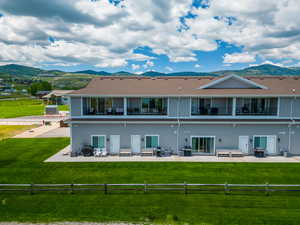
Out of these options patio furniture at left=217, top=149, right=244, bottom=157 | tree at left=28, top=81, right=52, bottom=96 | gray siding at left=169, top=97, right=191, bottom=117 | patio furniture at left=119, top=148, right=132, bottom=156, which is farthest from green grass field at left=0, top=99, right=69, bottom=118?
patio furniture at left=217, top=149, right=244, bottom=157

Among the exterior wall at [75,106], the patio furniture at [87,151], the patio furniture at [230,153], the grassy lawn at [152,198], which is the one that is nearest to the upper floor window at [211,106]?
the patio furniture at [230,153]

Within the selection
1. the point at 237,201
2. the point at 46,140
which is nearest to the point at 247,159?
the point at 237,201

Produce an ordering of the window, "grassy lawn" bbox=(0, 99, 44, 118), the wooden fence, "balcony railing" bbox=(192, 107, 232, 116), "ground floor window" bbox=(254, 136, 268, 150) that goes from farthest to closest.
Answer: "grassy lawn" bbox=(0, 99, 44, 118), "balcony railing" bbox=(192, 107, 232, 116), the window, "ground floor window" bbox=(254, 136, 268, 150), the wooden fence

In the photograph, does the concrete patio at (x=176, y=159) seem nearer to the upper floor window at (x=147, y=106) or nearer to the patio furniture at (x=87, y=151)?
the patio furniture at (x=87, y=151)

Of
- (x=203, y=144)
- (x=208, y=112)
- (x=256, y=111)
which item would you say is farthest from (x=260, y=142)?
(x=208, y=112)

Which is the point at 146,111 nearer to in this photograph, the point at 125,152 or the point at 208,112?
the point at 125,152

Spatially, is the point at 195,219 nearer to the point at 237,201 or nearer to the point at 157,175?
the point at 237,201

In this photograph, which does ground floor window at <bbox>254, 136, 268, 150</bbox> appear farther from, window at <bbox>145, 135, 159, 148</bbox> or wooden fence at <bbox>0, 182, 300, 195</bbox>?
window at <bbox>145, 135, 159, 148</bbox>
